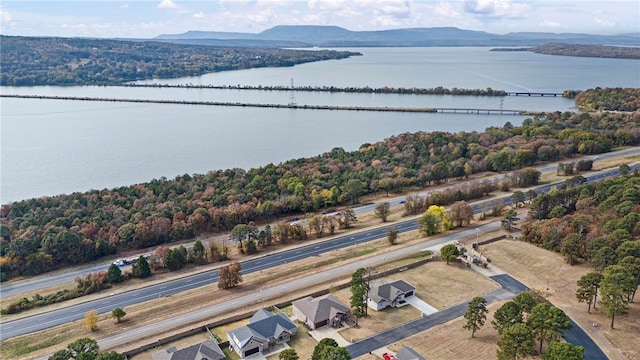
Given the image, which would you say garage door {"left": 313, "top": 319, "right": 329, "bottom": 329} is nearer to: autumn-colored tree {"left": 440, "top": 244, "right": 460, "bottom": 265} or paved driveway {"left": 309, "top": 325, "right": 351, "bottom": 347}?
paved driveway {"left": 309, "top": 325, "right": 351, "bottom": 347}

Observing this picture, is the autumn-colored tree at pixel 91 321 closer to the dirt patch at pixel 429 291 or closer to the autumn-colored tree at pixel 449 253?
the dirt patch at pixel 429 291

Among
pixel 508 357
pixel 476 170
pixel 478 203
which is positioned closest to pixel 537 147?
pixel 476 170

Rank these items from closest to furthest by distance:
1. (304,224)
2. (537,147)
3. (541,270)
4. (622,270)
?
1. (622,270)
2. (541,270)
3. (304,224)
4. (537,147)

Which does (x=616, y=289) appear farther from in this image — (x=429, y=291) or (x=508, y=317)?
(x=429, y=291)

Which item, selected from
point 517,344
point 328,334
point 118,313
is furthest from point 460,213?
point 118,313

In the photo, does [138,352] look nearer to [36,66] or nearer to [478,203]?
[478,203]

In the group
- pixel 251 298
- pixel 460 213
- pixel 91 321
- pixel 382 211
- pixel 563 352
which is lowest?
pixel 251 298
